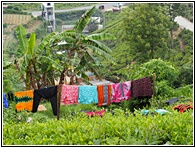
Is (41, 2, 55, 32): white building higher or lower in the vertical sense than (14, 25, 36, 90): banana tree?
higher

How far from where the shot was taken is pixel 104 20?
1453 inches

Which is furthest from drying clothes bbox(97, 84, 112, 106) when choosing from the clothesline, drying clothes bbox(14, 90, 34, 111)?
drying clothes bbox(14, 90, 34, 111)

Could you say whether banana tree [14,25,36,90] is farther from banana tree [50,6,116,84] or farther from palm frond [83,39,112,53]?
palm frond [83,39,112,53]

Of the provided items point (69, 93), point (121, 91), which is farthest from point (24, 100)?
point (121, 91)

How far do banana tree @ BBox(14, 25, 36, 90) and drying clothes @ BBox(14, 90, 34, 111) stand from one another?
3.90ft

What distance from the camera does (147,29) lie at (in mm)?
17875

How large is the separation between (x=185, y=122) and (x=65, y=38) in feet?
18.7

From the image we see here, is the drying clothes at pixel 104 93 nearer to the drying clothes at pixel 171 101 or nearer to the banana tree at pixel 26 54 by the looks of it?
the drying clothes at pixel 171 101

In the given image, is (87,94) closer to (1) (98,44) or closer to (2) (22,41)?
(1) (98,44)

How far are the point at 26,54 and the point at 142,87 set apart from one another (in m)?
3.12

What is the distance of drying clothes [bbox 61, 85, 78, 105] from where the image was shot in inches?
274

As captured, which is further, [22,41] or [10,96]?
[22,41]

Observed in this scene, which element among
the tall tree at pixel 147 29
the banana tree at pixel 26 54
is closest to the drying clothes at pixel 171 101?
the banana tree at pixel 26 54

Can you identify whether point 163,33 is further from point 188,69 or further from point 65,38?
point 65,38
